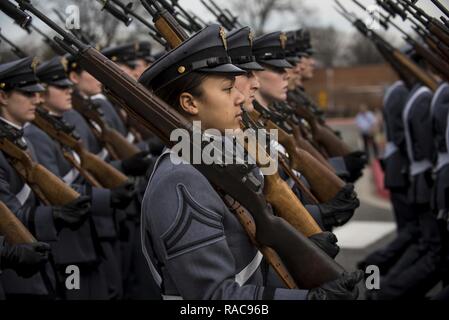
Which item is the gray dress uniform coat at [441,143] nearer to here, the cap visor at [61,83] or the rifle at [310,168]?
the rifle at [310,168]

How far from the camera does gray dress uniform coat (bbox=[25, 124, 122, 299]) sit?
5.64 meters

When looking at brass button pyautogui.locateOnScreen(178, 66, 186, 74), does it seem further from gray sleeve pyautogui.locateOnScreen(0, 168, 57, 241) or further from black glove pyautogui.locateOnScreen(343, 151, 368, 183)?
black glove pyautogui.locateOnScreen(343, 151, 368, 183)

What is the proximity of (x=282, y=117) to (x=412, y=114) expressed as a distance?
8.21ft

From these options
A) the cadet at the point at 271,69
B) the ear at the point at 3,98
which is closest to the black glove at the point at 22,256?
the ear at the point at 3,98

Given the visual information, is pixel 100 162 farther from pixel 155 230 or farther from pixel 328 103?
pixel 328 103

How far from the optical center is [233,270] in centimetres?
290

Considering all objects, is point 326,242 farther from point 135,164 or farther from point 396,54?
point 396,54

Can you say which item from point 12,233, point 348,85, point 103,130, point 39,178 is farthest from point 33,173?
point 348,85

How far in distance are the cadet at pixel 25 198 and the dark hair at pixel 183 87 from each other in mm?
1853

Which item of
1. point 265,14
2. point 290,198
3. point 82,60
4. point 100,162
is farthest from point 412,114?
point 265,14

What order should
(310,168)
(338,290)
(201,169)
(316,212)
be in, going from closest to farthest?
(338,290), (201,169), (316,212), (310,168)

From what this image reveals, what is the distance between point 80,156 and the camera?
601 centimetres

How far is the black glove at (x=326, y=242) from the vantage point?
3.47m

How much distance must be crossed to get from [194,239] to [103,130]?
4104mm
